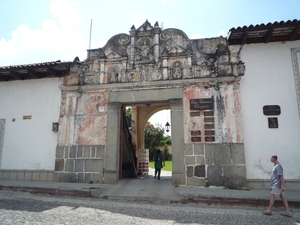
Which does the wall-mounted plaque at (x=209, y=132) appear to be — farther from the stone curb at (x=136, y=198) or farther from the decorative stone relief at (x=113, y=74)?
the decorative stone relief at (x=113, y=74)

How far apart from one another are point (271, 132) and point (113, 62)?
5654 millimetres

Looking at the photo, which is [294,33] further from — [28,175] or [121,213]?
[28,175]

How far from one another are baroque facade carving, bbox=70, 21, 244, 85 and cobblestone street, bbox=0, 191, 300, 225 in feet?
13.1

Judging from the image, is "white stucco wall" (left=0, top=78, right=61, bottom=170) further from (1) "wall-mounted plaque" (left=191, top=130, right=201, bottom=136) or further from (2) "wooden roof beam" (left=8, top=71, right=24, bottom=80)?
(1) "wall-mounted plaque" (left=191, top=130, right=201, bottom=136)

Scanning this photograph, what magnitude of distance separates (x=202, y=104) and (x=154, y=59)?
→ 228cm

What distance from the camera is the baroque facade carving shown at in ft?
23.4

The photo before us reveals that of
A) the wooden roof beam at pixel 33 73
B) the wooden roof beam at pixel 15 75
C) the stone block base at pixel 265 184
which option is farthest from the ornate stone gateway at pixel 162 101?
the wooden roof beam at pixel 15 75

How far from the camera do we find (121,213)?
4398 millimetres

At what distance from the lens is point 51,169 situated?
7523 mm

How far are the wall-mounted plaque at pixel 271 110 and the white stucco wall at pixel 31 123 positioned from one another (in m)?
7.02

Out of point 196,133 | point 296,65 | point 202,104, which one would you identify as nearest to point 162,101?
point 202,104

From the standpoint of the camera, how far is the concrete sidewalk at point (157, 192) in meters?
5.15

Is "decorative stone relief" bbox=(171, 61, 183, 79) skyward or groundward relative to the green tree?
skyward

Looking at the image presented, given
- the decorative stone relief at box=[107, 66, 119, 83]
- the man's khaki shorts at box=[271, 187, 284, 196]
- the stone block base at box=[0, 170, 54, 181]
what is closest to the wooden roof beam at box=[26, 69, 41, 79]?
the decorative stone relief at box=[107, 66, 119, 83]
